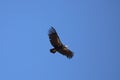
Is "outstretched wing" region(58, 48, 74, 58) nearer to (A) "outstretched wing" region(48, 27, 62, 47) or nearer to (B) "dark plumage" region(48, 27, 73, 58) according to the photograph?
(B) "dark plumage" region(48, 27, 73, 58)

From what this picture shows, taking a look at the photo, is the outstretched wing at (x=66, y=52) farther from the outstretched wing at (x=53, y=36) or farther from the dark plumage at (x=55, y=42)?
the outstretched wing at (x=53, y=36)

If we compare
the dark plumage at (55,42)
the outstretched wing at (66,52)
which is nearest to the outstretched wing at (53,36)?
the dark plumage at (55,42)

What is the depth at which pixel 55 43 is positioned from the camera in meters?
35.5

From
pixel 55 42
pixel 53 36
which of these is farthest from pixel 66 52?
pixel 53 36

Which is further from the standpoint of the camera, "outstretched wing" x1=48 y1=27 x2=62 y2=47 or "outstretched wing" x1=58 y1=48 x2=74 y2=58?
"outstretched wing" x1=58 y1=48 x2=74 y2=58

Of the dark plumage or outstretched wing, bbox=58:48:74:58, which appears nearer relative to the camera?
the dark plumage

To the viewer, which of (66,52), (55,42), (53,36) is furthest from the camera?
(66,52)

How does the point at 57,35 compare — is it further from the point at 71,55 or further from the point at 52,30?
the point at 71,55

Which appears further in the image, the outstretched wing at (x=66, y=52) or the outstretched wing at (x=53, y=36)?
the outstretched wing at (x=66, y=52)

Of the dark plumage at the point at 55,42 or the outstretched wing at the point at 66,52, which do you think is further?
the outstretched wing at the point at 66,52

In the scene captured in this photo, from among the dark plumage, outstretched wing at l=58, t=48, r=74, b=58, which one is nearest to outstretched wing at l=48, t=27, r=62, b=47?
the dark plumage

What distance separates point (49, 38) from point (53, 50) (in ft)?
3.42

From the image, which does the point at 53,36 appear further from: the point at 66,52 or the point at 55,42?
the point at 66,52

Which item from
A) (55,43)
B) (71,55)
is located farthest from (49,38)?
(71,55)
